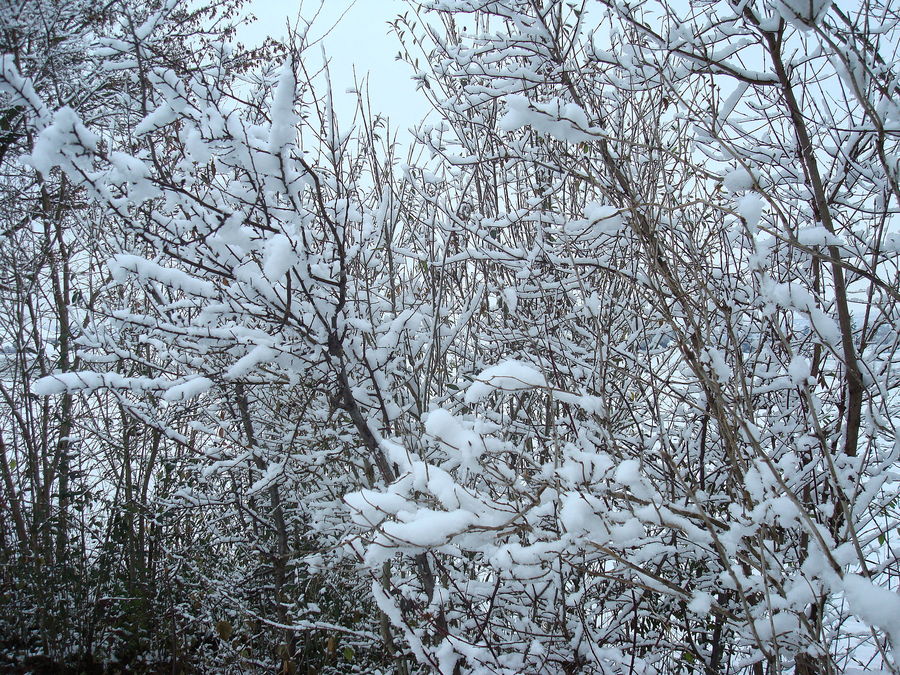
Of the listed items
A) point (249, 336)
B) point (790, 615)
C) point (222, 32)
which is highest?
point (222, 32)

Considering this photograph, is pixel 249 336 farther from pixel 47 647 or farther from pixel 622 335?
pixel 47 647

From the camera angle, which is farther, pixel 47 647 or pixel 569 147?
pixel 47 647

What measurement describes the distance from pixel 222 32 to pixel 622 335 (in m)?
5.45

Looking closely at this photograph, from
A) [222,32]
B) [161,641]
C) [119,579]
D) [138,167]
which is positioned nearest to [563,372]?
[138,167]

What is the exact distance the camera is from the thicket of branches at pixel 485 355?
1448mm

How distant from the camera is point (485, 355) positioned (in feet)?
11.1

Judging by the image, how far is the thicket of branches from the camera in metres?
1.45

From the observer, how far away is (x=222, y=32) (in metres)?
5.91

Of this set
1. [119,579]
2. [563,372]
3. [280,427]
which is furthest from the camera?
[119,579]

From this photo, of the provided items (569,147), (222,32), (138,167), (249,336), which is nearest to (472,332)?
(569,147)

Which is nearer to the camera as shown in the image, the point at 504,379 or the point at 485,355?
the point at 504,379

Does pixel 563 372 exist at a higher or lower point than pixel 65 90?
lower

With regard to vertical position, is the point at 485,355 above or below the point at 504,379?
above

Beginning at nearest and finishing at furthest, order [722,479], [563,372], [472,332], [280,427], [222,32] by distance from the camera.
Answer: [563,372] → [722,479] → [472,332] → [280,427] → [222,32]
